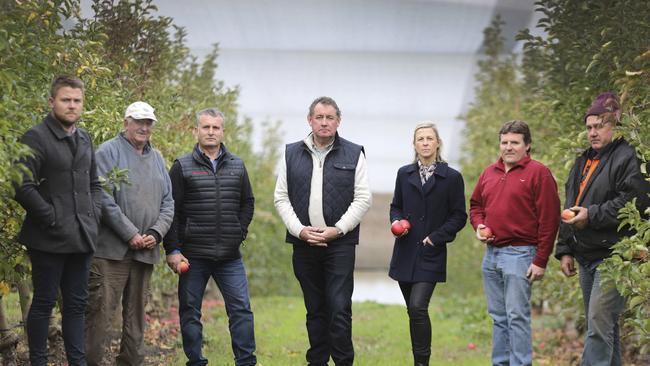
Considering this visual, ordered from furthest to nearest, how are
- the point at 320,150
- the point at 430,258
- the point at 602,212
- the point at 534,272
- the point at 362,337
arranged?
the point at 362,337
the point at 320,150
the point at 430,258
the point at 534,272
the point at 602,212

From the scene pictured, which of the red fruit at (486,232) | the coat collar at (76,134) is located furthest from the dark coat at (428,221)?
the coat collar at (76,134)

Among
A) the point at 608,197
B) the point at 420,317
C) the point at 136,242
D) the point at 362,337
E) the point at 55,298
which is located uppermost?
the point at 608,197

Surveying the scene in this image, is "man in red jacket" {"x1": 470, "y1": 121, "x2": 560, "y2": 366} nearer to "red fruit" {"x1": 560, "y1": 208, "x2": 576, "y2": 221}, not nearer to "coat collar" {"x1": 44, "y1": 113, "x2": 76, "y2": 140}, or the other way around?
"red fruit" {"x1": 560, "y1": 208, "x2": 576, "y2": 221}

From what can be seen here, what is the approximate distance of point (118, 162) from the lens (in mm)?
6414

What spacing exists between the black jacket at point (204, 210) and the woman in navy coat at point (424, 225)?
1223 mm

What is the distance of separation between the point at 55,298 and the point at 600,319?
11.5 ft

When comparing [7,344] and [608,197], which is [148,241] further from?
[608,197]

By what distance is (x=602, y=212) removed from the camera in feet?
20.2

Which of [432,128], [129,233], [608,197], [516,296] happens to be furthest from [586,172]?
[129,233]

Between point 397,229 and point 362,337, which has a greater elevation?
point 397,229

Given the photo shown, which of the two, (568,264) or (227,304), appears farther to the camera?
(227,304)

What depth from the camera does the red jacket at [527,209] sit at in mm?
6594

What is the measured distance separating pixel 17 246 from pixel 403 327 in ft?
27.8

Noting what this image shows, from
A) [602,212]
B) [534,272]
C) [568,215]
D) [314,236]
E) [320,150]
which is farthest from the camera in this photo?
[320,150]
